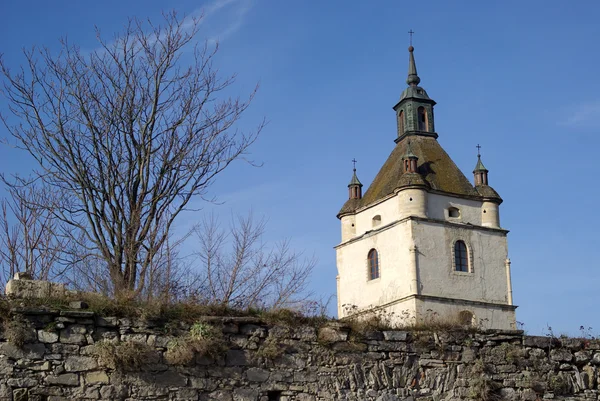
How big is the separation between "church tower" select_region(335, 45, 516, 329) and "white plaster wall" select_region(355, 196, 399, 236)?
0.19ft

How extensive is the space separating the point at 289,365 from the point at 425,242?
3659 centimetres

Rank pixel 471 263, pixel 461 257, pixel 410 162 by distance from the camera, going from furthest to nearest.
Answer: pixel 410 162 < pixel 461 257 < pixel 471 263

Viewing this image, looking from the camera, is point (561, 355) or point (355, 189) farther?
point (355, 189)

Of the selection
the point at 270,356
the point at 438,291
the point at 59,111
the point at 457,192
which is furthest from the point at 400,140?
the point at 270,356

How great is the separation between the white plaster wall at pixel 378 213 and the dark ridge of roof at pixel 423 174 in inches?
17.5

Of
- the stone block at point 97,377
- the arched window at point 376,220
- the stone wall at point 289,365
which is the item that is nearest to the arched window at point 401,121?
the arched window at point 376,220

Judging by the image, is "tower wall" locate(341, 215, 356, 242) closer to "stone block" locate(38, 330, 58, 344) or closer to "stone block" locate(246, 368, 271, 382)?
"stone block" locate(246, 368, 271, 382)

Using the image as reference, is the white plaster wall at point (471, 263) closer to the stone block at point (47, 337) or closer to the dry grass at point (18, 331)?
the stone block at point (47, 337)

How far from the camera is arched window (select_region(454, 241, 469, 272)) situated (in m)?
47.0

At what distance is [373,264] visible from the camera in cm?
4762

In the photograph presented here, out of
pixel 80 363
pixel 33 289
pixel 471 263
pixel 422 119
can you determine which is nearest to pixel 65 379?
pixel 80 363

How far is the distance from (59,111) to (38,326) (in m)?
5.64

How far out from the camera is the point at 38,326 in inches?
361

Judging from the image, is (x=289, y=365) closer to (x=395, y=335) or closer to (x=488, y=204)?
(x=395, y=335)
